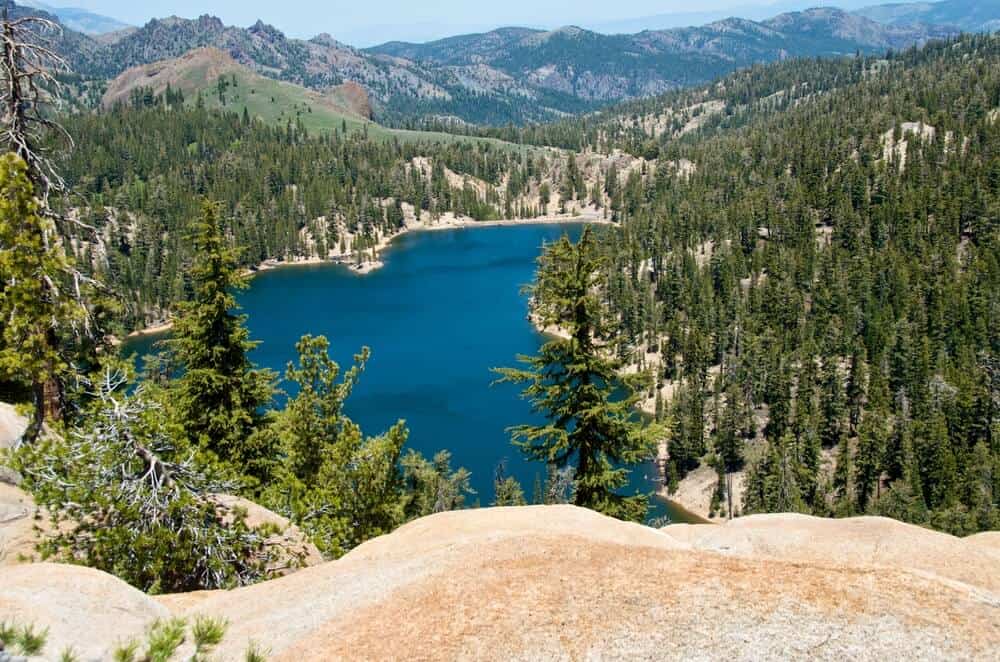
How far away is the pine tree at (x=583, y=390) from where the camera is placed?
30266mm

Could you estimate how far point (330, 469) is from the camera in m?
26.7

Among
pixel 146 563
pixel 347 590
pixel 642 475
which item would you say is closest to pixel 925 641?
pixel 347 590

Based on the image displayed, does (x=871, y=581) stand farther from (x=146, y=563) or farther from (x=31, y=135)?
(x=31, y=135)

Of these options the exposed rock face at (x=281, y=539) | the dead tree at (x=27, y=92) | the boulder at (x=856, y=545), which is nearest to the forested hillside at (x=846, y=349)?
the boulder at (x=856, y=545)

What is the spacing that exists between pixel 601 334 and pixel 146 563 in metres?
19.3

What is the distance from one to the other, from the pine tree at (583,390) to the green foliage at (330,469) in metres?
6.53

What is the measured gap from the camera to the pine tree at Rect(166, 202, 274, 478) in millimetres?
32000

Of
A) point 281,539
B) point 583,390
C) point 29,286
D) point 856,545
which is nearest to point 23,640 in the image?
point 281,539

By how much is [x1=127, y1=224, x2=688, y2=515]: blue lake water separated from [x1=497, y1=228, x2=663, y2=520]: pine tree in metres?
53.1

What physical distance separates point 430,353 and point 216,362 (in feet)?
375

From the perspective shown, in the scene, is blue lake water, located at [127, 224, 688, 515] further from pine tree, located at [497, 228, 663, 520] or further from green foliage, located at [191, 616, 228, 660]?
green foliage, located at [191, 616, 228, 660]

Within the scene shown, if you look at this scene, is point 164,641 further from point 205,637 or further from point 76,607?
point 76,607

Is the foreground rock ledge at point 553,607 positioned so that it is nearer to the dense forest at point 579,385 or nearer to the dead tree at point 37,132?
the dense forest at point 579,385

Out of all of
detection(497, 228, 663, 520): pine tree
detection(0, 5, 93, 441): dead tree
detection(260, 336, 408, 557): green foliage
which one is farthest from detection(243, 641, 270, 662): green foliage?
detection(497, 228, 663, 520): pine tree
